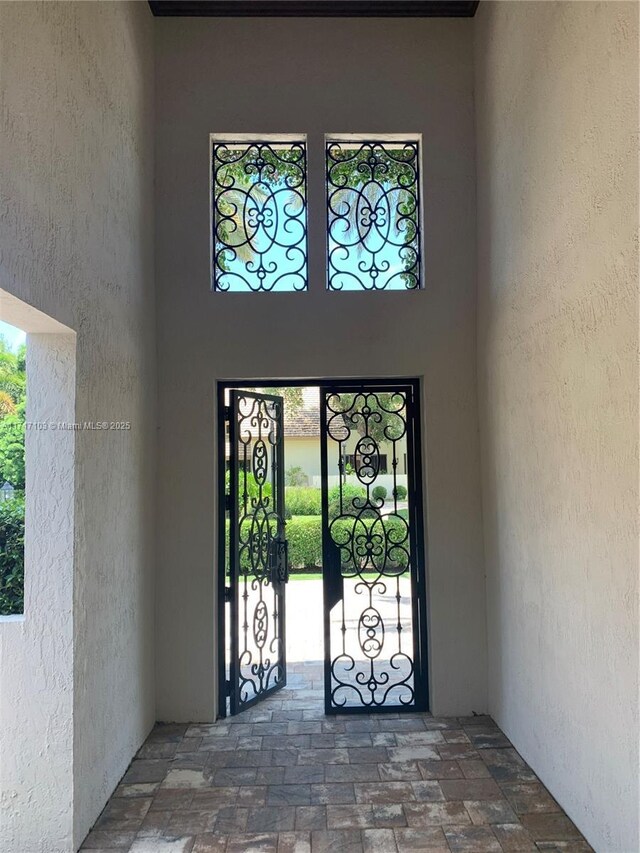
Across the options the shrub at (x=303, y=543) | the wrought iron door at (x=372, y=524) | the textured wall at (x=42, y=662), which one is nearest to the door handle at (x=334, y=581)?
the wrought iron door at (x=372, y=524)

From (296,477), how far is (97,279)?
8.43 meters

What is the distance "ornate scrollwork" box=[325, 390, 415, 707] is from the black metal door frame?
60 millimetres

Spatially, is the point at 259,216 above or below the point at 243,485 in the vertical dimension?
above

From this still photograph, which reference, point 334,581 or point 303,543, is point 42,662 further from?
point 303,543

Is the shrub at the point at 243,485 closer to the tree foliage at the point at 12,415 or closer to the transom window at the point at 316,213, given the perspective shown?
the transom window at the point at 316,213

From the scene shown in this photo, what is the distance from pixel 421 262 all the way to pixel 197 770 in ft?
11.4

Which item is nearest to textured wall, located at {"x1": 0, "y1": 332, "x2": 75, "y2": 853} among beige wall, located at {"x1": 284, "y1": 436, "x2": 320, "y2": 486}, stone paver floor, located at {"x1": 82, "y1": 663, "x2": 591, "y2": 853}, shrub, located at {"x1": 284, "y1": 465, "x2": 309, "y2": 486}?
stone paver floor, located at {"x1": 82, "y1": 663, "x2": 591, "y2": 853}

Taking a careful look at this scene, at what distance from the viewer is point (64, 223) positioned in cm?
234

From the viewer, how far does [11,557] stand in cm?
238

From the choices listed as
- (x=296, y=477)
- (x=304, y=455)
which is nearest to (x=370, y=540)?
(x=296, y=477)

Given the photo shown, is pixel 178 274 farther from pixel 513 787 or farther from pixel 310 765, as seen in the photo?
pixel 513 787

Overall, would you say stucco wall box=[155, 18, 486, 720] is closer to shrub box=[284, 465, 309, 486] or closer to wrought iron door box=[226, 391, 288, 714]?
wrought iron door box=[226, 391, 288, 714]

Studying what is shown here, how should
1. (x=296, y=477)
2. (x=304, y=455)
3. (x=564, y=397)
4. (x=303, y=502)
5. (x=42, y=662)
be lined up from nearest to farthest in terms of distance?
1. (x=42, y=662)
2. (x=564, y=397)
3. (x=303, y=502)
4. (x=296, y=477)
5. (x=304, y=455)

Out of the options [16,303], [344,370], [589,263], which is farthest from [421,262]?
[16,303]
